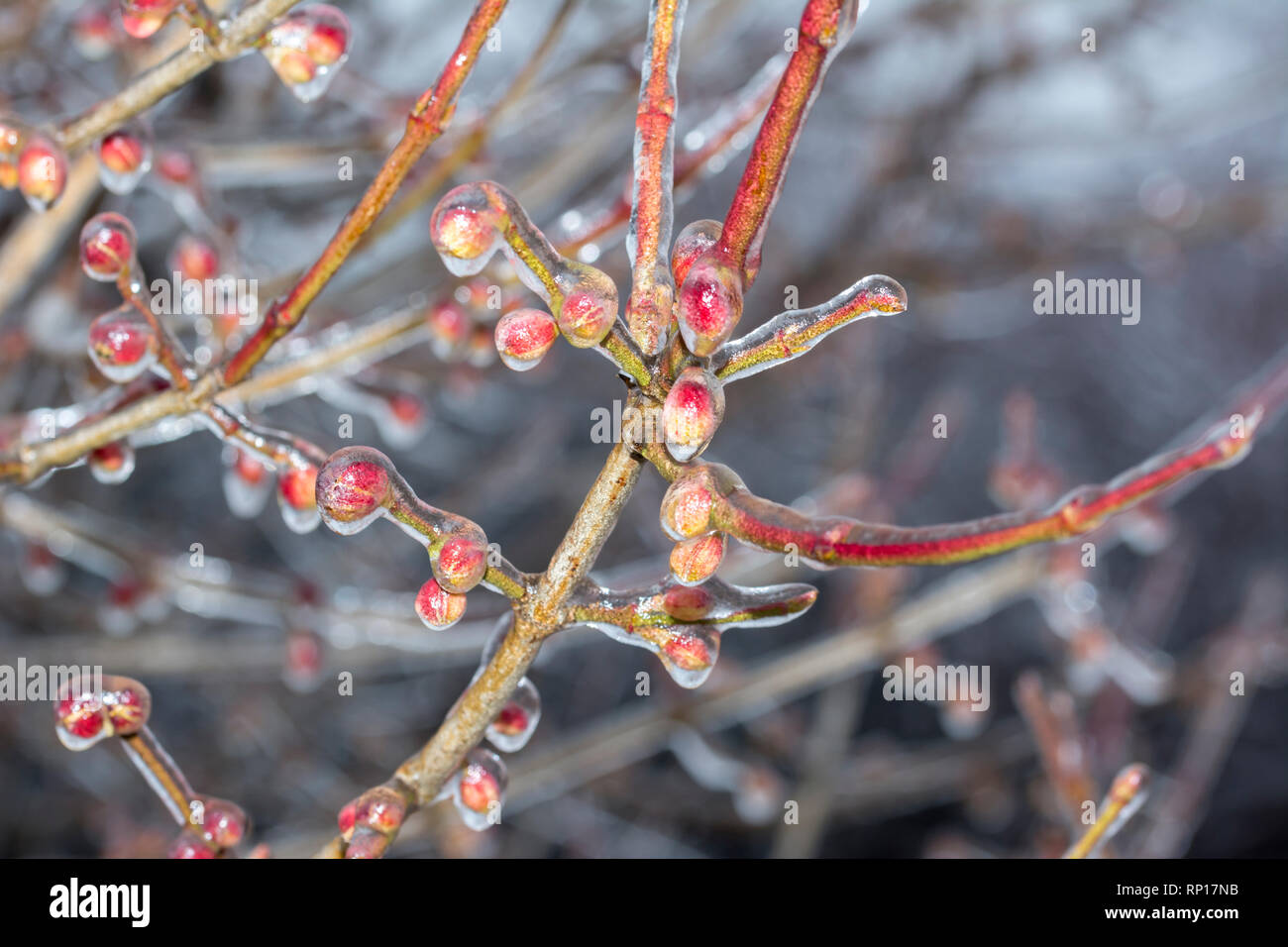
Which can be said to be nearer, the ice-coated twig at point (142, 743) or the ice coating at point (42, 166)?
the ice-coated twig at point (142, 743)

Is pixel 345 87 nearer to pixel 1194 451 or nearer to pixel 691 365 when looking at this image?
pixel 691 365

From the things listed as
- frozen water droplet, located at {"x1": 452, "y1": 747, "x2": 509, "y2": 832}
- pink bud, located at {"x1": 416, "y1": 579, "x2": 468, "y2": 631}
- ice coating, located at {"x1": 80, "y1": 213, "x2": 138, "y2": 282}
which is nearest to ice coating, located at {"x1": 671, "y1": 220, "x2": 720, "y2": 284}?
pink bud, located at {"x1": 416, "y1": 579, "x2": 468, "y2": 631}

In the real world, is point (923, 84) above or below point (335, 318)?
above

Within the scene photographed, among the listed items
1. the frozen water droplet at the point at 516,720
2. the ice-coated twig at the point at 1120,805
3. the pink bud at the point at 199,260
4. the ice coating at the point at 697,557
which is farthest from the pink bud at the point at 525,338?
the pink bud at the point at 199,260

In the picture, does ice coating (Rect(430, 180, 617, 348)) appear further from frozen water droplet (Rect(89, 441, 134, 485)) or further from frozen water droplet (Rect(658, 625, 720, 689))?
frozen water droplet (Rect(89, 441, 134, 485))

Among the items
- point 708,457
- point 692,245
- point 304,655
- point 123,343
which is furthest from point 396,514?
point 708,457

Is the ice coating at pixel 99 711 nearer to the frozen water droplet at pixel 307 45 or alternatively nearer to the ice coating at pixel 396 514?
the ice coating at pixel 396 514
